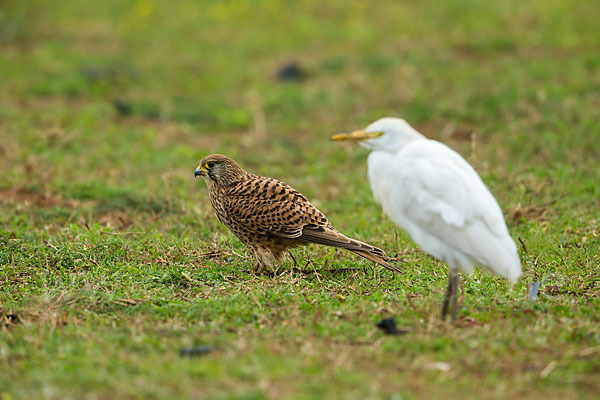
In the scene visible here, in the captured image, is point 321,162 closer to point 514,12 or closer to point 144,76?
point 144,76

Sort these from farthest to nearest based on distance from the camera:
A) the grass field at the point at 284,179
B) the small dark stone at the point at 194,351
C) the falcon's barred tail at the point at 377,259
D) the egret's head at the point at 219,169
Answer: the egret's head at the point at 219,169
the falcon's barred tail at the point at 377,259
the small dark stone at the point at 194,351
the grass field at the point at 284,179

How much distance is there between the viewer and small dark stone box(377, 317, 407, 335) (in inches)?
175

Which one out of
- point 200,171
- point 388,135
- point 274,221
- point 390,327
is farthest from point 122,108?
point 390,327

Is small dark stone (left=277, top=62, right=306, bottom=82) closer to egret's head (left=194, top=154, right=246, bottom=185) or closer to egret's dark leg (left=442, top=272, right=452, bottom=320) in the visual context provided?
egret's head (left=194, top=154, right=246, bottom=185)

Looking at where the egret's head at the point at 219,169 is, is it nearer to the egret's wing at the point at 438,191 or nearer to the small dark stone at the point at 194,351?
the egret's wing at the point at 438,191

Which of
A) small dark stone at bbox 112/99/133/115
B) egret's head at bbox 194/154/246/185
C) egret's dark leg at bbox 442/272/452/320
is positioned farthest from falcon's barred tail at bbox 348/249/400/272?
small dark stone at bbox 112/99/133/115

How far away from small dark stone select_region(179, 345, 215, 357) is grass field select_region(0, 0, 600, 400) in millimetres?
35

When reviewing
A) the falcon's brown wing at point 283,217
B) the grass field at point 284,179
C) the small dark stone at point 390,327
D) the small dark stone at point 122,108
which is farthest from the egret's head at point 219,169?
the small dark stone at point 122,108

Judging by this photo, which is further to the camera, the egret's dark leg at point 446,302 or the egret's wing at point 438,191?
the egret's dark leg at point 446,302

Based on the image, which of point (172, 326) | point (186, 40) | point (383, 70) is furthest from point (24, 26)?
point (172, 326)

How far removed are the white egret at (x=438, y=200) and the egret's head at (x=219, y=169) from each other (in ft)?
5.82

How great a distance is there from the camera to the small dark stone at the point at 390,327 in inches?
175

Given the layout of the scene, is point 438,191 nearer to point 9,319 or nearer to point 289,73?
point 9,319

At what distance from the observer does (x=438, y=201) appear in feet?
14.4
